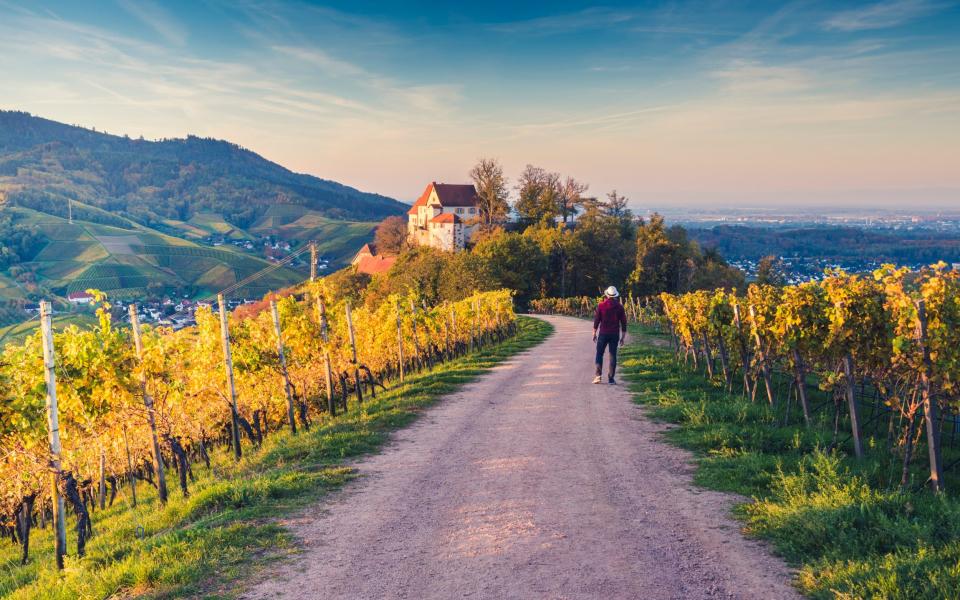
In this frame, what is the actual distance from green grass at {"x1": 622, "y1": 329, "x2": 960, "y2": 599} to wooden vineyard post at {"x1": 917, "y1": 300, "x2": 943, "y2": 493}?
28 cm

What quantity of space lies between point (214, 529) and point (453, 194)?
109428 millimetres

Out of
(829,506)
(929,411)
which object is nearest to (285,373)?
(829,506)

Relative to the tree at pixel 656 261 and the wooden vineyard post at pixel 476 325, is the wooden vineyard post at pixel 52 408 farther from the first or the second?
the tree at pixel 656 261

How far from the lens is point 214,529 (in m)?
6.44

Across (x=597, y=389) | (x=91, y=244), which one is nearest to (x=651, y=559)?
(x=597, y=389)

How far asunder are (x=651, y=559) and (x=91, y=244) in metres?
191

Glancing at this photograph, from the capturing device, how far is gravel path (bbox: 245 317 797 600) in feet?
16.7

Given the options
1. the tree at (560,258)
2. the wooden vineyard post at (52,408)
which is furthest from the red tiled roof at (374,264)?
the wooden vineyard post at (52,408)

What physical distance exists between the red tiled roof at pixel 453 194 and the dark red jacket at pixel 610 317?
9958 centimetres

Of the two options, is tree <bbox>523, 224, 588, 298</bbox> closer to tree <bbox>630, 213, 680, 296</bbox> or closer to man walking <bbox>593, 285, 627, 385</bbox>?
tree <bbox>630, 213, 680, 296</bbox>

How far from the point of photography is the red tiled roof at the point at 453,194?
112 meters

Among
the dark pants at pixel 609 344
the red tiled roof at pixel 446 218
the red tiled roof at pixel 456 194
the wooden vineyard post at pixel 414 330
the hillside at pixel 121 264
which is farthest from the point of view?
the hillside at pixel 121 264

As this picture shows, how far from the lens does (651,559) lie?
5.48 meters

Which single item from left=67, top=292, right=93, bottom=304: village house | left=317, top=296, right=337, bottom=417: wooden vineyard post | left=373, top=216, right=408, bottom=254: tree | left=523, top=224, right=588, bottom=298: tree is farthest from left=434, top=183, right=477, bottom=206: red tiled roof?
left=317, top=296, right=337, bottom=417: wooden vineyard post
